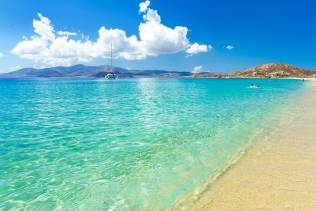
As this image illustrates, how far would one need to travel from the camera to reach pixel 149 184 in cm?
889

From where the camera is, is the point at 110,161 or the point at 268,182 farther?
the point at 110,161

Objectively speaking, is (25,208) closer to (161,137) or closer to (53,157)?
(53,157)

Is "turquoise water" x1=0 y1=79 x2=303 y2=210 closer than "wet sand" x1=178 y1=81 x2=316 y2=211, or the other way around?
"wet sand" x1=178 y1=81 x2=316 y2=211

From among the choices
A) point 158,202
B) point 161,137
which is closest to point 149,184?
point 158,202

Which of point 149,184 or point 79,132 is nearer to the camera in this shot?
point 149,184

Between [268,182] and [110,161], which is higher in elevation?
[268,182]

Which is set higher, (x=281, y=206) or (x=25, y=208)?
(x=281, y=206)

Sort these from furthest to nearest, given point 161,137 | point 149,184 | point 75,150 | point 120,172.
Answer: point 161,137 < point 75,150 < point 120,172 < point 149,184

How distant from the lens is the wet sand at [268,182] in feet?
23.1

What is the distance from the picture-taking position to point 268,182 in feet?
27.7

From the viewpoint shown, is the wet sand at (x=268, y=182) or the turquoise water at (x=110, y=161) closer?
the wet sand at (x=268, y=182)

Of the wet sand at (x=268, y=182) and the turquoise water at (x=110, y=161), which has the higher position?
the wet sand at (x=268, y=182)

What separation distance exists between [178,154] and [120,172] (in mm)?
3399

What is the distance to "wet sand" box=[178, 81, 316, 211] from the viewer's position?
23.1 ft
